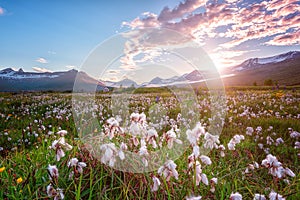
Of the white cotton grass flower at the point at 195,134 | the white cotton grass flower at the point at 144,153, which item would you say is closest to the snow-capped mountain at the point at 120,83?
the white cotton grass flower at the point at 144,153

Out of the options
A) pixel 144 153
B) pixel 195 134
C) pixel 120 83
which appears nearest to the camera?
pixel 195 134

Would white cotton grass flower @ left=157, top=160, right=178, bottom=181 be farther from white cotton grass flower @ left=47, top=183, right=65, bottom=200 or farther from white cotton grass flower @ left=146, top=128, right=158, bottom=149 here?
white cotton grass flower @ left=47, top=183, right=65, bottom=200

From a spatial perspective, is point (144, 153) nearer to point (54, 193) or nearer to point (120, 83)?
point (54, 193)

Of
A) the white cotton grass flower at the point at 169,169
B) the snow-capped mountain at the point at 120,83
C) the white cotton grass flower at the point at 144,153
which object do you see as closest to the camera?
the white cotton grass flower at the point at 169,169

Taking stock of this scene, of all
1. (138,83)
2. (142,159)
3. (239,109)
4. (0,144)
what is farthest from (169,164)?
(239,109)

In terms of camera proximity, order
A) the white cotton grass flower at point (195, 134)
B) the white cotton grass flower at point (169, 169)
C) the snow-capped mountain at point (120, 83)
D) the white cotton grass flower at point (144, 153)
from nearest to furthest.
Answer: the white cotton grass flower at point (169, 169)
the white cotton grass flower at point (195, 134)
the white cotton grass flower at point (144, 153)
the snow-capped mountain at point (120, 83)

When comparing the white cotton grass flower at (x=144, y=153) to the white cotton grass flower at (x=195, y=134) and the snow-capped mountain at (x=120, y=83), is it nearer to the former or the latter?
the white cotton grass flower at (x=195, y=134)

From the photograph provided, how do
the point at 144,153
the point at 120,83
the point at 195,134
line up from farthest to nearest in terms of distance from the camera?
1. the point at 120,83
2. the point at 144,153
3. the point at 195,134

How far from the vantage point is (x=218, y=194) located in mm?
3295

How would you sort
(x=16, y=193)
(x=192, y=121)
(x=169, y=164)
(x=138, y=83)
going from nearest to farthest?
(x=169, y=164) < (x=16, y=193) < (x=138, y=83) < (x=192, y=121)

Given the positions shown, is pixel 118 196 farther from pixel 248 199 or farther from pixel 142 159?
pixel 248 199

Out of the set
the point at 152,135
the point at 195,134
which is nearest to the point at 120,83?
the point at 152,135

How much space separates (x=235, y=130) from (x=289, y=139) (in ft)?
5.07

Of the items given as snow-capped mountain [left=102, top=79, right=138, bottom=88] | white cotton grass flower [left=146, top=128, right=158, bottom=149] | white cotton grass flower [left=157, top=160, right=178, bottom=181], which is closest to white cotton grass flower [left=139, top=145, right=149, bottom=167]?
white cotton grass flower [left=146, top=128, right=158, bottom=149]
